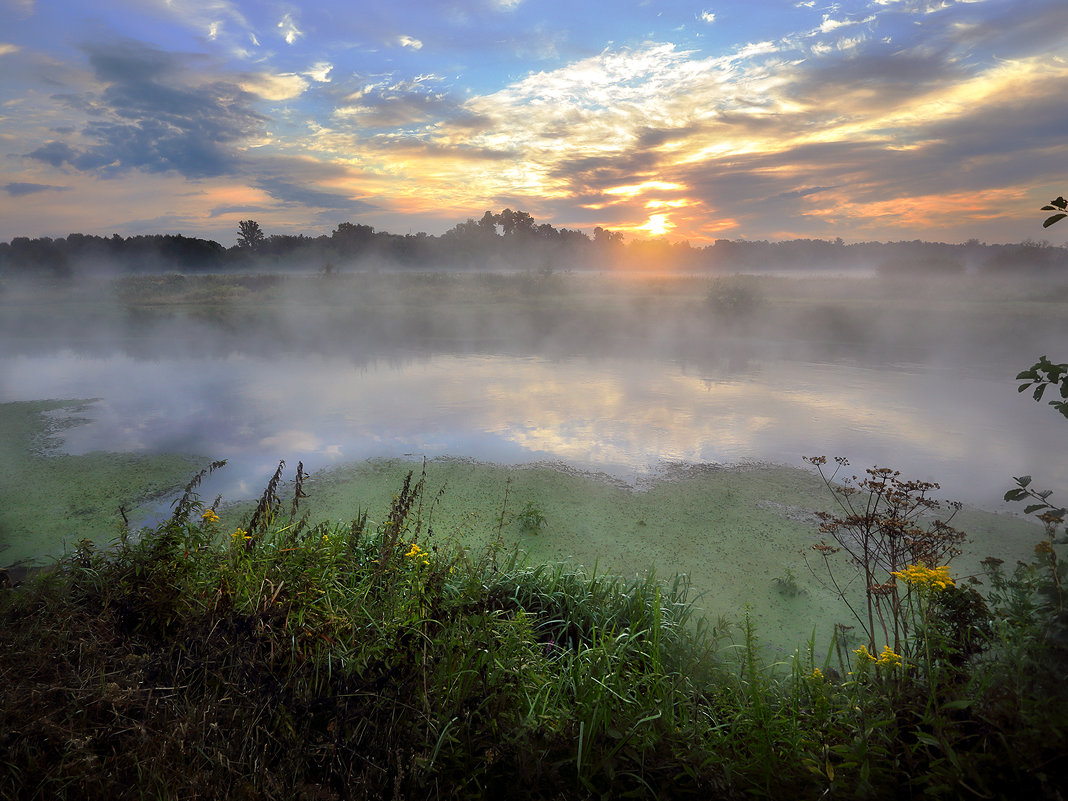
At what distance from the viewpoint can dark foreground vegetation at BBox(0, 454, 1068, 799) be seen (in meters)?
1.29

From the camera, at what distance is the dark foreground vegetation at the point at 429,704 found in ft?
4.25

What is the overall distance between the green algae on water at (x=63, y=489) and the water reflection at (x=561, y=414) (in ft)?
1.23

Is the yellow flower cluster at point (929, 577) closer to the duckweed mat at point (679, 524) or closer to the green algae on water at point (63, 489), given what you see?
the duckweed mat at point (679, 524)

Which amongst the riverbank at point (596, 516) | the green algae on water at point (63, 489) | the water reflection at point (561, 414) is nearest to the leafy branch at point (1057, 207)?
the riverbank at point (596, 516)

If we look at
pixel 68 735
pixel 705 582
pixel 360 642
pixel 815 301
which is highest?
pixel 815 301

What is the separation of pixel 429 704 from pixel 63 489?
5713 mm

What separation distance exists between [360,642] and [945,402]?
9.98 m

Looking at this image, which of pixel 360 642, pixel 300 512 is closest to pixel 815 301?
pixel 300 512

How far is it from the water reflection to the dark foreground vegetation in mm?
3389

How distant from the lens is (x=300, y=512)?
4.80 meters

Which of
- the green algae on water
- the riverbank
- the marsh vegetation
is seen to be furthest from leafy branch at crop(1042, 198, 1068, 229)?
the green algae on water

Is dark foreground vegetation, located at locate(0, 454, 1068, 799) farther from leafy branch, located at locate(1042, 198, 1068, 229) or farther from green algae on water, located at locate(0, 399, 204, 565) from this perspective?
green algae on water, located at locate(0, 399, 204, 565)

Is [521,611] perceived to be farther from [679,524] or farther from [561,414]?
[561,414]

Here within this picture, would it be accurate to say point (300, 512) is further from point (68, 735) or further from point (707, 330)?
point (707, 330)
